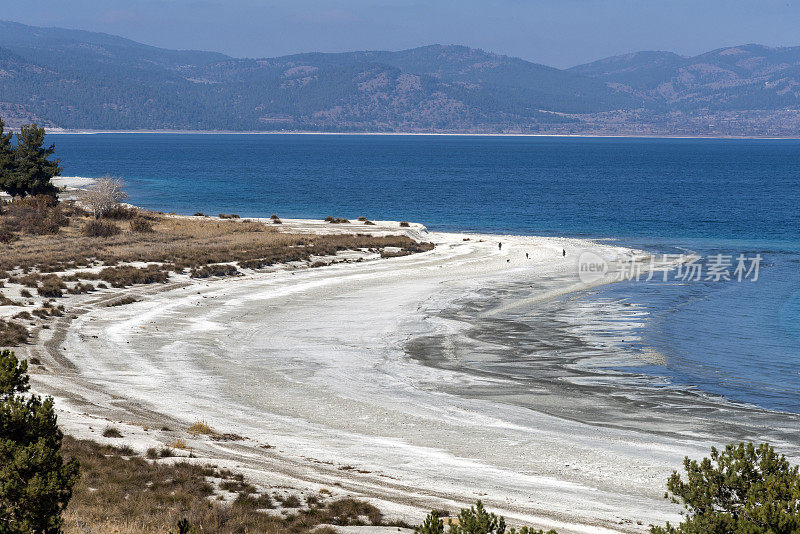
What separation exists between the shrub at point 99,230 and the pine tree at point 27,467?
5711cm

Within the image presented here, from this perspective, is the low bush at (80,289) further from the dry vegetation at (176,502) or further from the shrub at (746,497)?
the shrub at (746,497)

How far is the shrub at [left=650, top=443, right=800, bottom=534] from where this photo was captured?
32.5 feet

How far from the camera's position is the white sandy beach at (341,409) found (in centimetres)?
1780

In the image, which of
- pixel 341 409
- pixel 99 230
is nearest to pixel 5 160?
pixel 99 230

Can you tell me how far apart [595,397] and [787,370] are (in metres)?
9.68

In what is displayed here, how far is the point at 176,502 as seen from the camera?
15070mm

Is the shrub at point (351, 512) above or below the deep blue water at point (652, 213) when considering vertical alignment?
below

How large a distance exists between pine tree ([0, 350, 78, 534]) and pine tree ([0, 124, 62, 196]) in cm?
7064

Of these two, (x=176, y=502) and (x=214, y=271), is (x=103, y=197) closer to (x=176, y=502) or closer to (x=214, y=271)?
(x=214, y=271)

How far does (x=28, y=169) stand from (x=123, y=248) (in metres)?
24.8

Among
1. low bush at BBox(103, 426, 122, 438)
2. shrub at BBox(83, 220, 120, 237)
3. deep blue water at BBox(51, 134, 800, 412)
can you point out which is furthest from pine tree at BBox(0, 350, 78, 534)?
shrub at BBox(83, 220, 120, 237)

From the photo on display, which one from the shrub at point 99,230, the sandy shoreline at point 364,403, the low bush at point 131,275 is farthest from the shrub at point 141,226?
the sandy shoreline at point 364,403

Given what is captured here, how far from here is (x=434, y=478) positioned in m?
18.7

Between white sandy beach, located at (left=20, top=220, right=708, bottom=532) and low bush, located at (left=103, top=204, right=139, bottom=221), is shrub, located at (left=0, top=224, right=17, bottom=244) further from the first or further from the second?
white sandy beach, located at (left=20, top=220, right=708, bottom=532)
